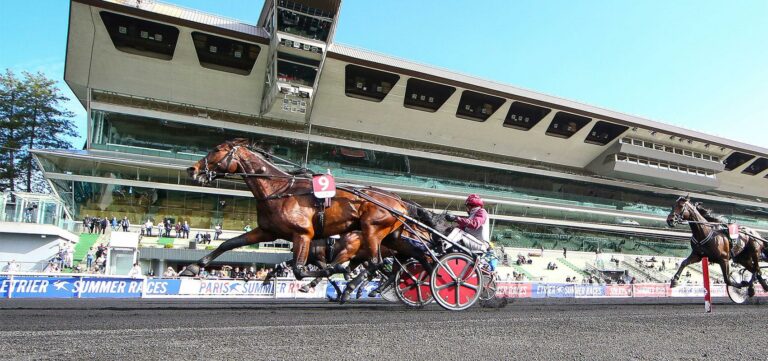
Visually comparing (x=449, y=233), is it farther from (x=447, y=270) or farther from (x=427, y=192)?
(x=427, y=192)

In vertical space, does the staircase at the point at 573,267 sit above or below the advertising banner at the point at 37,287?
below

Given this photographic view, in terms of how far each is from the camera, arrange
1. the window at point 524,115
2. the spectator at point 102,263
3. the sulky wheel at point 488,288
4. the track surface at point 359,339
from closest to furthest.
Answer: the track surface at point 359,339
the sulky wheel at point 488,288
the spectator at point 102,263
the window at point 524,115

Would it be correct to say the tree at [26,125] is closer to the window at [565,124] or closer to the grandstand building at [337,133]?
the grandstand building at [337,133]

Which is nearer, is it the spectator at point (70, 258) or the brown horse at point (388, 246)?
the brown horse at point (388, 246)

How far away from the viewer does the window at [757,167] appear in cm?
5747

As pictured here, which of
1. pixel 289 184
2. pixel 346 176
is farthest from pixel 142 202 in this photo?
pixel 289 184

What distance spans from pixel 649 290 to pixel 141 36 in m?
34.6

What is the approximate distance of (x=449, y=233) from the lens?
876 cm

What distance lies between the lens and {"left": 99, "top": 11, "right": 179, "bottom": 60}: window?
31.0 meters

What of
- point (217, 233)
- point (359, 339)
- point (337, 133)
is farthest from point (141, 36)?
point (359, 339)

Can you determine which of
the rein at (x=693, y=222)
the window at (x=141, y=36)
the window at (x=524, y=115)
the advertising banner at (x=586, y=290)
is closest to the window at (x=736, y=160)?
the window at (x=524, y=115)

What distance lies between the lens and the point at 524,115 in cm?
4484

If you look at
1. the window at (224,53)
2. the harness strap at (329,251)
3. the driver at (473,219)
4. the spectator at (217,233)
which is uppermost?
the window at (224,53)

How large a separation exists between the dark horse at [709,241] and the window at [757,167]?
55.3 m
